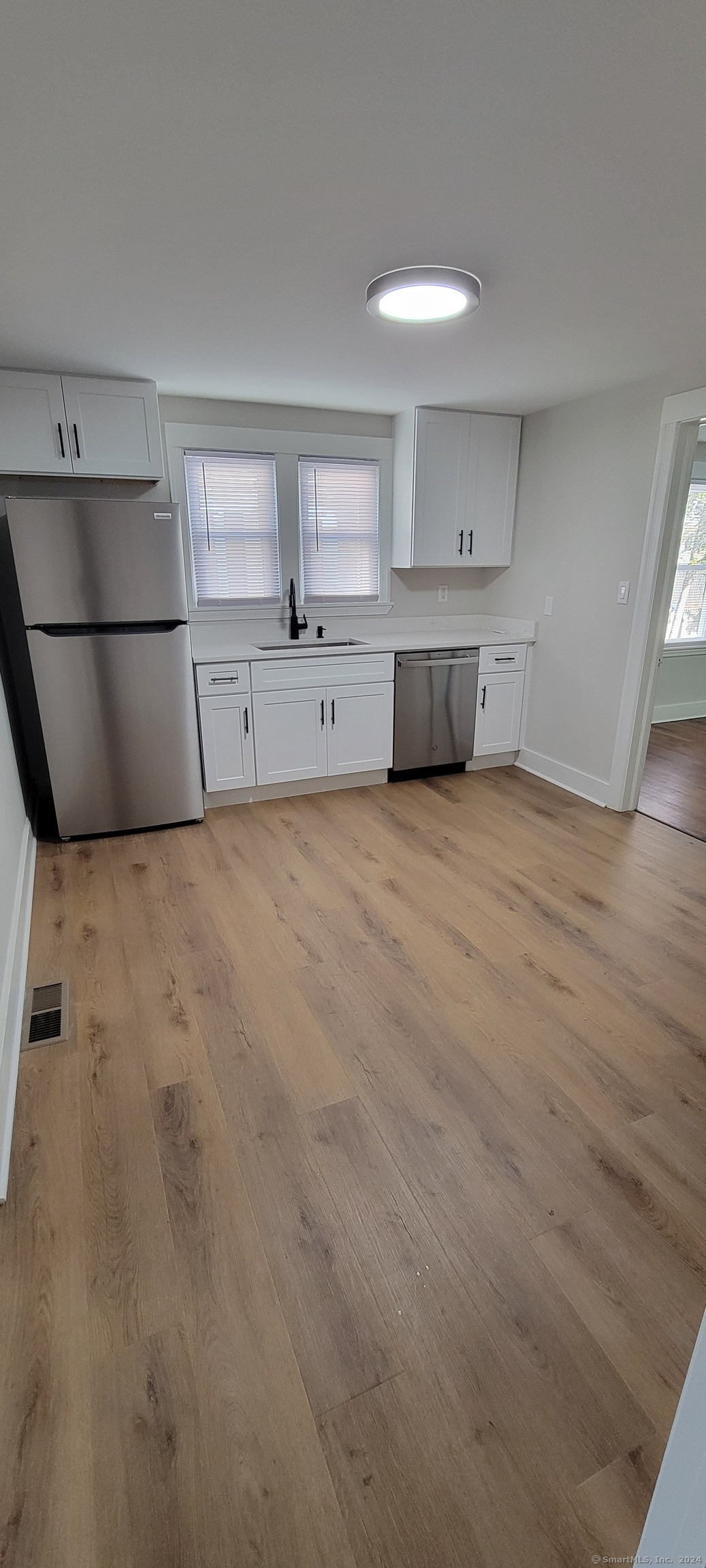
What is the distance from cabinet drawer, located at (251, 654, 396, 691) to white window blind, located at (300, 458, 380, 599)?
683mm

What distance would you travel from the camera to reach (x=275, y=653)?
3.73 meters

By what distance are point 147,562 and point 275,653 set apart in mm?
852

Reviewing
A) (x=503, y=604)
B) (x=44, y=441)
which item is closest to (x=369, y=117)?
(x=44, y=441)

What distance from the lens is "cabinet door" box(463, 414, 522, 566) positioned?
4211 millimetres

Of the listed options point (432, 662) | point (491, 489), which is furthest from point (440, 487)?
point (432, 662)

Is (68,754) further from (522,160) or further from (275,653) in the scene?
(522,160)

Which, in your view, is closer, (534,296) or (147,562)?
(534,296)

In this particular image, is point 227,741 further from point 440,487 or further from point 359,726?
point 440,487

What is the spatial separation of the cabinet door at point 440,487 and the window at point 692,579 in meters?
2.24

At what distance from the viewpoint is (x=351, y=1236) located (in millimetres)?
1450

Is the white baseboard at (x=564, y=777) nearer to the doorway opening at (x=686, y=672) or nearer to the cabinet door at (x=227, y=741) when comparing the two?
the doorway opening at (x=686, y=672)

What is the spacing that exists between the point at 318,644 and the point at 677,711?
3.58m

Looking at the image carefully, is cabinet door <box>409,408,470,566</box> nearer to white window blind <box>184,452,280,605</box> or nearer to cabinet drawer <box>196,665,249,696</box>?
white window blind <box>184,452,280,605</box>

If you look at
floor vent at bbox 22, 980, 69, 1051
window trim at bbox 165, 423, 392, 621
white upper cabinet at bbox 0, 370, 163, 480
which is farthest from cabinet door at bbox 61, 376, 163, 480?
floor vent at bbox 22, 980, 69, 1051
